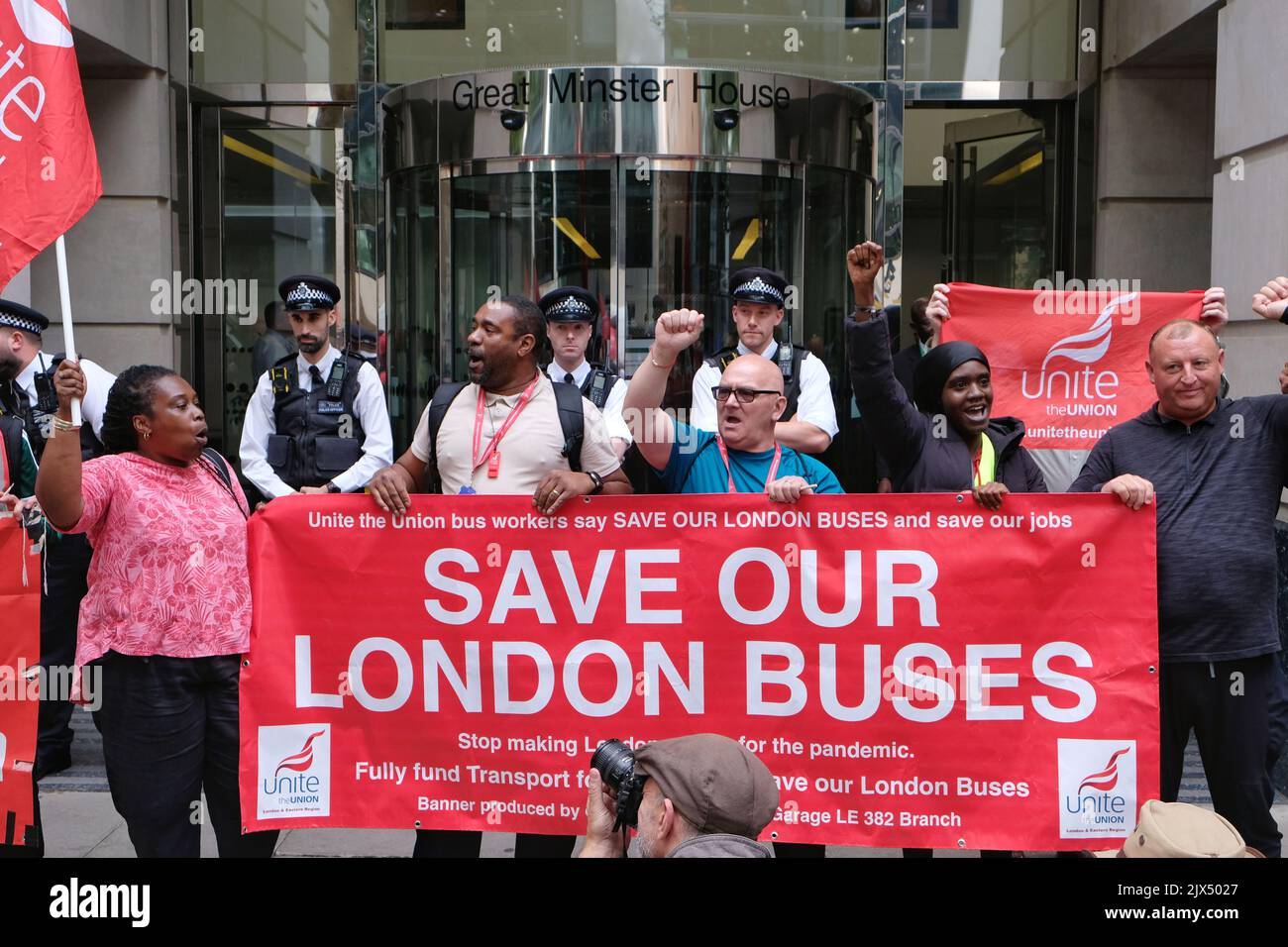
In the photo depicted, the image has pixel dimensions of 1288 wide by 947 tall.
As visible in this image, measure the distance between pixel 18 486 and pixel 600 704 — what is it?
2718mm

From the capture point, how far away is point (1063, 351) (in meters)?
6.64

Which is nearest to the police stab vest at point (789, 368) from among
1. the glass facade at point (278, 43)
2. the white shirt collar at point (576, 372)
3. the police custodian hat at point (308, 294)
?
the white shirt collar at point (576, 372)

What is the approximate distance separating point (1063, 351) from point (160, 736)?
176 inches

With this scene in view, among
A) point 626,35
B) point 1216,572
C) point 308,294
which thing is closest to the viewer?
point 1216,572

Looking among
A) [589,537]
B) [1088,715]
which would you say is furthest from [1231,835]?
[589,537]

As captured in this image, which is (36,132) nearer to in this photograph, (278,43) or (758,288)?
(758,288)

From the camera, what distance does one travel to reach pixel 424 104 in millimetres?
9297

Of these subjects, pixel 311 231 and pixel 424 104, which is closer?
pixel 424 104

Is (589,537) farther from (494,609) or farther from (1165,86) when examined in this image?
(1165,86)

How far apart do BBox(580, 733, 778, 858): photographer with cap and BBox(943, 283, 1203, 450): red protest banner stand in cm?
436

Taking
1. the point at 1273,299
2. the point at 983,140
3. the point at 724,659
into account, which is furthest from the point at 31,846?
the point at 983,140

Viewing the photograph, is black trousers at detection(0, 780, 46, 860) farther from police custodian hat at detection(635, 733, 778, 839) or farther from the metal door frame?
the metal door frame

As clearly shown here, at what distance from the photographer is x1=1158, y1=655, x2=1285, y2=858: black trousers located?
13.7ft
